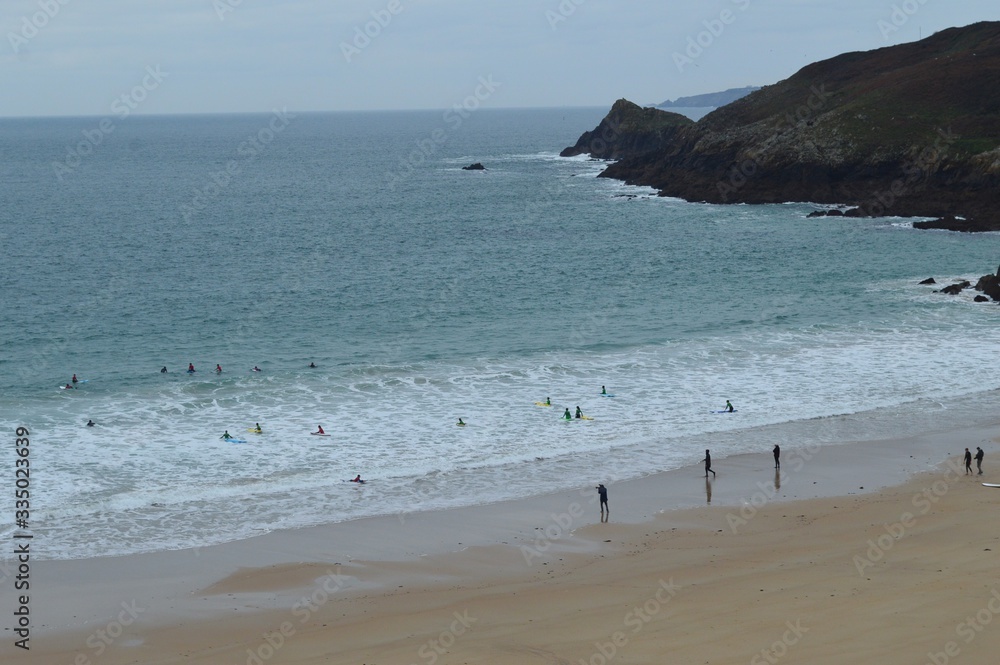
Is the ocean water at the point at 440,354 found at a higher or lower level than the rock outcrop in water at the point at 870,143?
lower

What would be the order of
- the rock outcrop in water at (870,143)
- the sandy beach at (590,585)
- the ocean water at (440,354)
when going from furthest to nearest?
the rock outcrop in water at (870,143), the ocean water at (440,354), the sandy beach at (590,585)

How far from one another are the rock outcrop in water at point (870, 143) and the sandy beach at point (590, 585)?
52286 millimetres

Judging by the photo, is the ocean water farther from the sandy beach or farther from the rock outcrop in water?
the rock outcrop in water

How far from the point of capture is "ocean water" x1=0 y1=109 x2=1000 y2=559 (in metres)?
28.6

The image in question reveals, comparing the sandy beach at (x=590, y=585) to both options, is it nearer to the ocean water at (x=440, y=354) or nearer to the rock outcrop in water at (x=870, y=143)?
the ocean water at (x=440, y=354)

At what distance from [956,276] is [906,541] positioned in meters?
37.0

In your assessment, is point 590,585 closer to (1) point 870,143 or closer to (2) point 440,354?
(2) point 440,354

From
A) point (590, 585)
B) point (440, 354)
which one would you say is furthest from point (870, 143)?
point (590, 585)

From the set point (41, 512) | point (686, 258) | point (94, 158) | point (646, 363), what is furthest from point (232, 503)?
point (94, 158)

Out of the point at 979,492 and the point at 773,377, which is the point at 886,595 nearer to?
the point at 979,492

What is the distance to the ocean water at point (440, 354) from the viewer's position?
28625 mm

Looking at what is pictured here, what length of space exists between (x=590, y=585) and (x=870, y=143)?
7447cm

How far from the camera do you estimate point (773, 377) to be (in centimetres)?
3809

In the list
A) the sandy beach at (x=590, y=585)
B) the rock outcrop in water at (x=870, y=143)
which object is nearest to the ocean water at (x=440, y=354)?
the sandy beach at (x=590, y=585)
